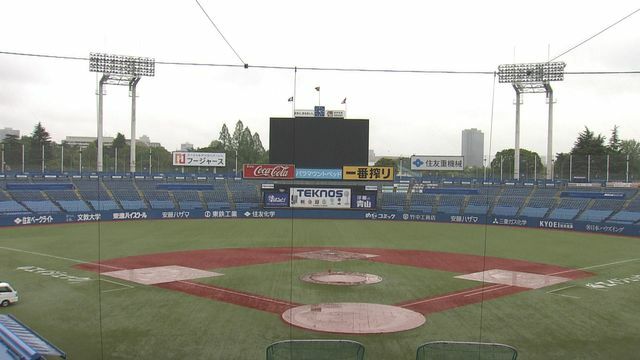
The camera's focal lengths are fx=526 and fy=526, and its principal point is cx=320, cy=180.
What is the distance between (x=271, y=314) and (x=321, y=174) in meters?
32.3

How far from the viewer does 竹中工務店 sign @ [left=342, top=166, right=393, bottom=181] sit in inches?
2023

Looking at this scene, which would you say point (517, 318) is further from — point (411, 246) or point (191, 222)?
point (191, 222)

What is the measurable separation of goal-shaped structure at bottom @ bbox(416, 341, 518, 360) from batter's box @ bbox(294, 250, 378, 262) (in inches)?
715

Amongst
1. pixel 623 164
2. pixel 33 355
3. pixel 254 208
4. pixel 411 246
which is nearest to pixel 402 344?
pixel 33 355

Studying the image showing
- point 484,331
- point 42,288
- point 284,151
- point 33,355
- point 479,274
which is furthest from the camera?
point 284,151

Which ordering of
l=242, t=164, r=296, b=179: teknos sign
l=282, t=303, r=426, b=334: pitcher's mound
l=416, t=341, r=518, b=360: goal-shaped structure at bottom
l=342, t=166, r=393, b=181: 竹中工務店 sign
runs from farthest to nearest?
l=342, t=166, r=393, b=181: 竹中工務店 sign, l=242, t=164, r=296, b=179: teknos sign, l=282, t=303, r=426, b=334: pitcher's mound, l=416, t=341, r=518, b=360: goal-shaped structure at bottom

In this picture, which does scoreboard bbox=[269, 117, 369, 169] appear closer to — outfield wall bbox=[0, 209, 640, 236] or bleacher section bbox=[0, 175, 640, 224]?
outfield wall bbox=[0, 209, 640, 236]

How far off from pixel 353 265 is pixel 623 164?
5530cm

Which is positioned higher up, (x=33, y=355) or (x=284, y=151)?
(x=284, y=151)

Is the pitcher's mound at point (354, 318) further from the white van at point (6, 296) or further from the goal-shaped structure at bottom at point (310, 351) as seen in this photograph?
the white van at point (6, 296)

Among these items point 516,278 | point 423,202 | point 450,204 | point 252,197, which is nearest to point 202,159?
point 252,197

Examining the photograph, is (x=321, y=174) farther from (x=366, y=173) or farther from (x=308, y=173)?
(x=366, y=173)

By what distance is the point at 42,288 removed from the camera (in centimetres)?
2334

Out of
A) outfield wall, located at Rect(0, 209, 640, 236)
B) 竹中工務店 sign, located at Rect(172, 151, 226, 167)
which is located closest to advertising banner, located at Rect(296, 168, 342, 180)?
outfield wall, located at Rect(0, 209, 640, 236)
